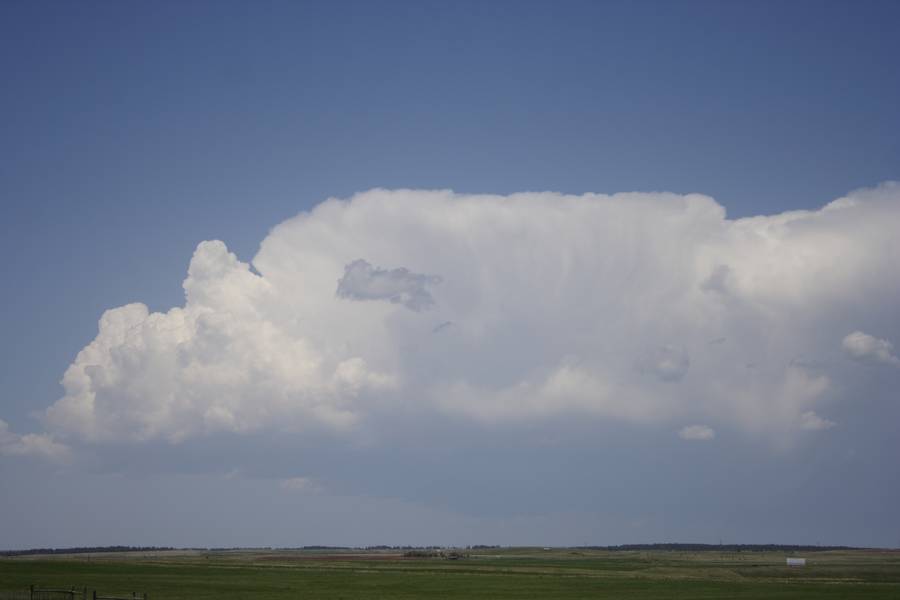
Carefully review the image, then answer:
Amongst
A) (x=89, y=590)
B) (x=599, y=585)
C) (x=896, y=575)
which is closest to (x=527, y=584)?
(x=599, y=585)

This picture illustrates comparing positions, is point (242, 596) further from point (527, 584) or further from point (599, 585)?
point (599, 585)

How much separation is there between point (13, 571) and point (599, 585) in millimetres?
77203

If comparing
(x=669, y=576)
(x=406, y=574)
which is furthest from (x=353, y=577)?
(x=669, y=576)

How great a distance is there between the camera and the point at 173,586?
96438 millimetres

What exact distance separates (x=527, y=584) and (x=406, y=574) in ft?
87.4

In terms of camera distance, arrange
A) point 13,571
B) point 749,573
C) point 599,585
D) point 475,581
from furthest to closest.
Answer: point 749,573 → point 13,571 → point 475,581 → point 599,585

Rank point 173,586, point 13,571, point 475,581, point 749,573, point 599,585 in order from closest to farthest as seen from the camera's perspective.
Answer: point 173,586
point 599,585
point 475,581
point 13,571
point 749,573

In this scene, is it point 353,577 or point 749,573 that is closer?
point 353,577

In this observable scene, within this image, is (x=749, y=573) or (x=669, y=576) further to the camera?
(x=749, y=573)

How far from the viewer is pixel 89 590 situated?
87438 millimetres

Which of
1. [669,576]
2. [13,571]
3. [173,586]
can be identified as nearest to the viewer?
[173,586]

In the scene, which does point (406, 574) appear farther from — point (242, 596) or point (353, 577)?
point (242, 596)

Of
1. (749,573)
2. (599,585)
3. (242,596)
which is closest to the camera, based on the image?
(242,596)

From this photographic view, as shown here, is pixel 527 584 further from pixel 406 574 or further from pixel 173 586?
pixel 173 586
